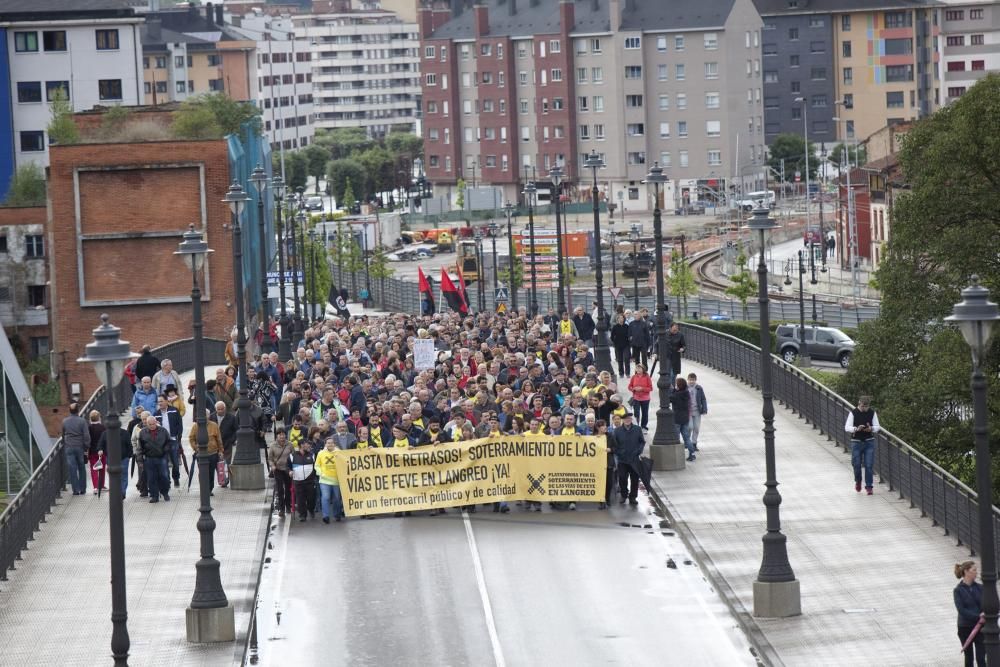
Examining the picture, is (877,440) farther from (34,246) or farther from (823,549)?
(34,246)

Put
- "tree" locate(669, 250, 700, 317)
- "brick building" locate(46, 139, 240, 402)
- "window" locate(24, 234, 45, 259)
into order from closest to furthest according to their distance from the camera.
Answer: "brick building" locate(46, 139, 240, 402)
"window" locate(24, 234, 45, 259)
"tree" locate(669, 250, 700, 317)

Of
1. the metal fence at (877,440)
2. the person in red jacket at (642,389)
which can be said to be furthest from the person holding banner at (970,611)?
the person in red jacket at (642,389)

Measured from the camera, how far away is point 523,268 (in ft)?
365

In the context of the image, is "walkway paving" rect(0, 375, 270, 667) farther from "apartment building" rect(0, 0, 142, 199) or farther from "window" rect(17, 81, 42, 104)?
"window" rect(17, 81, 42, 104)

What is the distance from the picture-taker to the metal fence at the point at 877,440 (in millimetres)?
27531

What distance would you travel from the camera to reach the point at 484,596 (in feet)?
84.3

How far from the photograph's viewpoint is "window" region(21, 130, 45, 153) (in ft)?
377

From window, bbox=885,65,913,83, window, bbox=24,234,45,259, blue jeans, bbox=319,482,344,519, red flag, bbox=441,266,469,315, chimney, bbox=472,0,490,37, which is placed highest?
chimney, bbox=472,0,490,37

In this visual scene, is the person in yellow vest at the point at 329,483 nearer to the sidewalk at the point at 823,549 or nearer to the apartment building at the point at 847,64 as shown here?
the sidewalk at the point at 823,549

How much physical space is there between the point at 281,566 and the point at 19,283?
6218 cm

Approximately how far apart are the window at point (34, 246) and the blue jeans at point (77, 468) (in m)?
55.8

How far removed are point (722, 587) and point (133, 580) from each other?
7.84 m

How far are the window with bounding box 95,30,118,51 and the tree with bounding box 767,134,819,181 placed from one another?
74.4m

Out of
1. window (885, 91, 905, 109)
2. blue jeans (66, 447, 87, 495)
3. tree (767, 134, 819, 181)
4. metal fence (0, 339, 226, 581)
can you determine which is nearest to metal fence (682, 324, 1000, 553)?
metal fence (0, 339, 226, 581)
